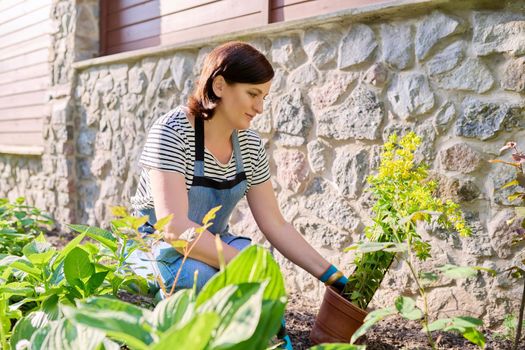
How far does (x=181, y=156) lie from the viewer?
1.70m

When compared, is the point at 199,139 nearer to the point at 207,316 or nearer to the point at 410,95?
the point at 410,95

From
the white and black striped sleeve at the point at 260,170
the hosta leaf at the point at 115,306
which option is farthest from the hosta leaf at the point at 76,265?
the white and black striped sleeve at the point at 260,170

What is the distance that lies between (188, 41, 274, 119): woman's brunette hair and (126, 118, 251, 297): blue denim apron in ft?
0.35

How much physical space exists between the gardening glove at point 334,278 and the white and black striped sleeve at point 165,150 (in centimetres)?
55

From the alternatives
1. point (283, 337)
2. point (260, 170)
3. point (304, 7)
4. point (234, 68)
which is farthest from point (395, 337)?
point (304, 7)

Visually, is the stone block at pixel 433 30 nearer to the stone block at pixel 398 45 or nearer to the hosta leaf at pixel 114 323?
the stone block at pixel 398 45

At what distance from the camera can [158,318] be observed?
2.62ft

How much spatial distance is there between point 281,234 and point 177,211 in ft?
1.43

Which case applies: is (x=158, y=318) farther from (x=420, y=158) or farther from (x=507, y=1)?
(x=507, y=1)

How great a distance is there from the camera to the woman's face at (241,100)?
1732 mm

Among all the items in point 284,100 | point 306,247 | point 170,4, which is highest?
point 170,4

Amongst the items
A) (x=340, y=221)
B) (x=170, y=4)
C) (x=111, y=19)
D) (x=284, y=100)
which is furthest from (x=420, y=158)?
(x=111, y=19)

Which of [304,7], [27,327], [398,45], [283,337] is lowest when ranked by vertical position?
[283,337]

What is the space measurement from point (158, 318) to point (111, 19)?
4.24 metres
